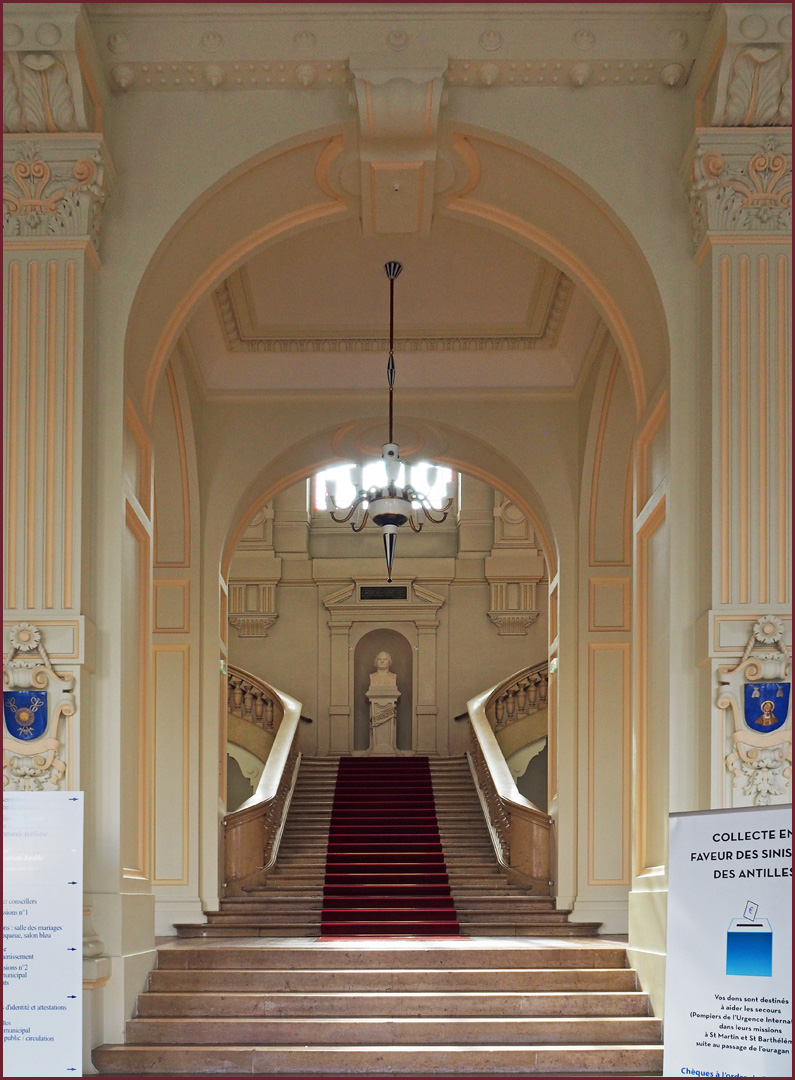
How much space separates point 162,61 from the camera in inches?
303

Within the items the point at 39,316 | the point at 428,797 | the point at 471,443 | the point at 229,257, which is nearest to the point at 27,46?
the point at 39,316

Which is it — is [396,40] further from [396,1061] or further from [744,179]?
[396,1061]

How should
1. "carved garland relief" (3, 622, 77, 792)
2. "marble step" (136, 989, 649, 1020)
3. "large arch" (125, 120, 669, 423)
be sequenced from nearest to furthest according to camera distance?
"carved garland relief" (3, 622, 77, 792)
"large arch" (125, 120, 669, 423)
"marble step" (136, 989, 649, 1020)

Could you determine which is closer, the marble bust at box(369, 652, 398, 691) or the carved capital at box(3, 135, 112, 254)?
the carved capital at box(3, 135, 112, 254)

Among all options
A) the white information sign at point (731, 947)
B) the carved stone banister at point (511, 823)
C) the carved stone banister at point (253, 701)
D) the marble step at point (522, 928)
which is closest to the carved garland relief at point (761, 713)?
the white information sign at point (731, 947)

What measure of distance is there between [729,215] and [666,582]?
2055mm

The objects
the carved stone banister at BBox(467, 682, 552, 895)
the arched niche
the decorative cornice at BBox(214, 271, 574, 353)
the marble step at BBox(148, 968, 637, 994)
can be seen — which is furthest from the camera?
the arched niche

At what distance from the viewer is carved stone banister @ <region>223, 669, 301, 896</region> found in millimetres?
13336

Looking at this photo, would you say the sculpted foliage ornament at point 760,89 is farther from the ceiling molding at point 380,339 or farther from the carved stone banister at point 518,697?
the carved stone banister at point 518,697

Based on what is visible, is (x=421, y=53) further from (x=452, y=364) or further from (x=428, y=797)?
(x=428, y=797)

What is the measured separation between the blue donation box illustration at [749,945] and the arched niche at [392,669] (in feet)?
52.2

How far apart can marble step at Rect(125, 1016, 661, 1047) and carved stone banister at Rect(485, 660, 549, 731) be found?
11.0m

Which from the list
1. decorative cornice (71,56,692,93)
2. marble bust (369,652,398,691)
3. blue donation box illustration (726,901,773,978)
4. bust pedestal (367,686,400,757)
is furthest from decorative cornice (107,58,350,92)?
bust pedestal (367,686,400,757)

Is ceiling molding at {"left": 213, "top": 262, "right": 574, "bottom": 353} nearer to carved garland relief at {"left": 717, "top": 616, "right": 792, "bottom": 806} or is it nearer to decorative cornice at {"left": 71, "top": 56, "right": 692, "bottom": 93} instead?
decorative cornice at {"left": 71, "top": 56, "right": 692, "bottom": 93}
